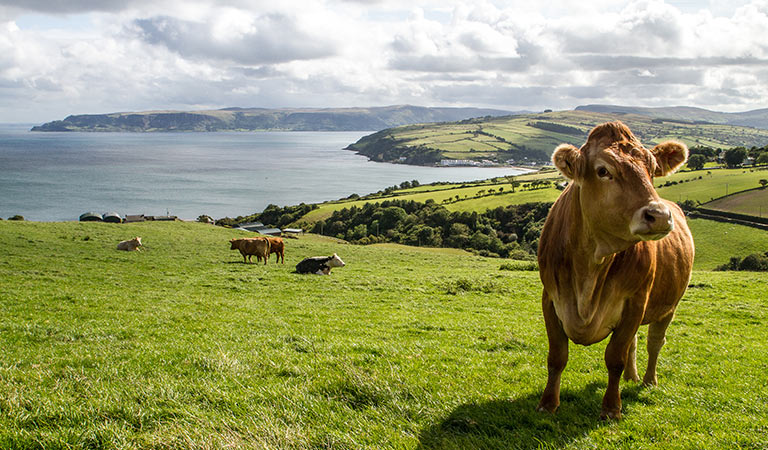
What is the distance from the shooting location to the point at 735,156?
101m

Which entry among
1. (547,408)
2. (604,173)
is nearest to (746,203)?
(547,408)

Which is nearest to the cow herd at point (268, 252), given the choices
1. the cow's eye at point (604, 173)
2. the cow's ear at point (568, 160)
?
the cow's ear at point (568, 160)

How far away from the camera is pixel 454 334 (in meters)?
10.4

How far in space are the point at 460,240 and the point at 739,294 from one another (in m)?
58.5

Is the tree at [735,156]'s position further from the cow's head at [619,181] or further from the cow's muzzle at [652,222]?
the cow's muzzle at [652,222]

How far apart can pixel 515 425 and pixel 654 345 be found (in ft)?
9.91

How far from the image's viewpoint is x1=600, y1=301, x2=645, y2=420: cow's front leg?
16.1ft

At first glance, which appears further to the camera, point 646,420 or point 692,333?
point 692,333

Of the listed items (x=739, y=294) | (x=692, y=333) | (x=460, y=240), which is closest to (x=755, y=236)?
(x=460, y=240)

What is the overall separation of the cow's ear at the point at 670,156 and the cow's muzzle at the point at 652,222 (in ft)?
3.57

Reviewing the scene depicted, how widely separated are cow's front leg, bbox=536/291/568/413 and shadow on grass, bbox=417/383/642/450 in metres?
0.14

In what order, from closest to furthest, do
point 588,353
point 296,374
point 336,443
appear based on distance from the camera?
point 336,443, point 296,374, point 588,353

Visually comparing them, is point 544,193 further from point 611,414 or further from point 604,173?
point 604,173

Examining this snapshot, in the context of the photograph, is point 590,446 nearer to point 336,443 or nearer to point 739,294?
point 336,443
